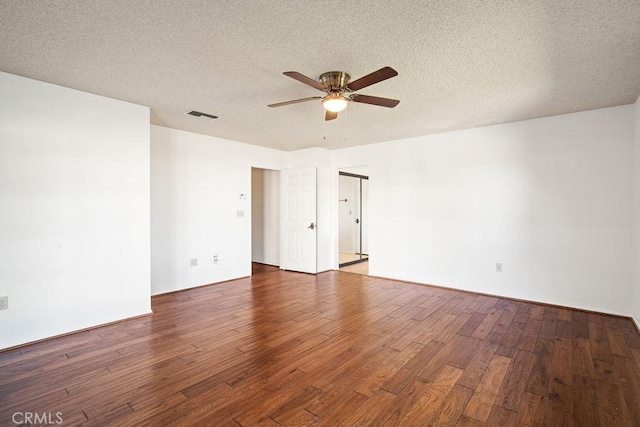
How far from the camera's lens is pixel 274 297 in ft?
14.4

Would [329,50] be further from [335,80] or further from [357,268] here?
[357,268]

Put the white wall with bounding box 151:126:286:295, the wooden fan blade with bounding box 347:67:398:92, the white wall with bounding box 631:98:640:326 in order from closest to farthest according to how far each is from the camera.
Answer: the wooden fan blade with bounding box 347:67:398:92 < the white wall with bounding box 631:98:640:326 < the white wall with bounding box 151:126:286:295

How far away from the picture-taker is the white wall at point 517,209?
143 inches

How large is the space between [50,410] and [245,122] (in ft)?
11.7

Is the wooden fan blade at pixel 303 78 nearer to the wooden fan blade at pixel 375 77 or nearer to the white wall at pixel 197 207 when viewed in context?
the wooden fan blade at pixel 375 77

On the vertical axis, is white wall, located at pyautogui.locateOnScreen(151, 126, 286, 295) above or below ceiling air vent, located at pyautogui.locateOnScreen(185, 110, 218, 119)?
below

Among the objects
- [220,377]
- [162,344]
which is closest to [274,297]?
[162,344]

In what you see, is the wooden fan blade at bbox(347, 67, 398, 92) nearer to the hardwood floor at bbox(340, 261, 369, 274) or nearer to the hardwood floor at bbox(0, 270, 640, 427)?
the hardwood floor at bbox(0, 270, 640, 427)

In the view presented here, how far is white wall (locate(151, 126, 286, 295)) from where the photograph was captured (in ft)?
15.0

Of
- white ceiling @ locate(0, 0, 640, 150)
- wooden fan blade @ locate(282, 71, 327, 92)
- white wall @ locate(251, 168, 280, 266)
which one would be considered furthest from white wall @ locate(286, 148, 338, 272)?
wooden fan blade @ locate(282, 71, 327, 92)

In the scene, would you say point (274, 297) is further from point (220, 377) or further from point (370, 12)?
point (370, 12)

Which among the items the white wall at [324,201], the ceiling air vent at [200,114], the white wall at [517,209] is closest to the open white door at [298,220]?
the white wall at [324,201]

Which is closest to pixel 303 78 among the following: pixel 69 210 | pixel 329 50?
pixel 329 50

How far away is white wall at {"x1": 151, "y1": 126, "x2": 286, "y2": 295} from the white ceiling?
119cm
